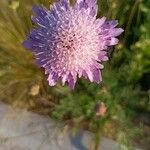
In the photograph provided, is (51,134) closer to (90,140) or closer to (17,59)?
(90,140)

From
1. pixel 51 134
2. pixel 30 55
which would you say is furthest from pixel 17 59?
pixel 51 134

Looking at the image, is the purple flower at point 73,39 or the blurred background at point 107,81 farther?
the blurred background at point 107,81

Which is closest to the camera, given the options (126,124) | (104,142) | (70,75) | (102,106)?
(70,75)

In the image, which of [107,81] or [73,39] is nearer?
[73,39]

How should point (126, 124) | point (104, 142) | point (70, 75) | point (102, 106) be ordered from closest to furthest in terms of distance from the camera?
point (70, 75) → point (102, 106) → point (126, 124) → point (104, 142)

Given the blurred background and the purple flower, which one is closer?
the purple flower
